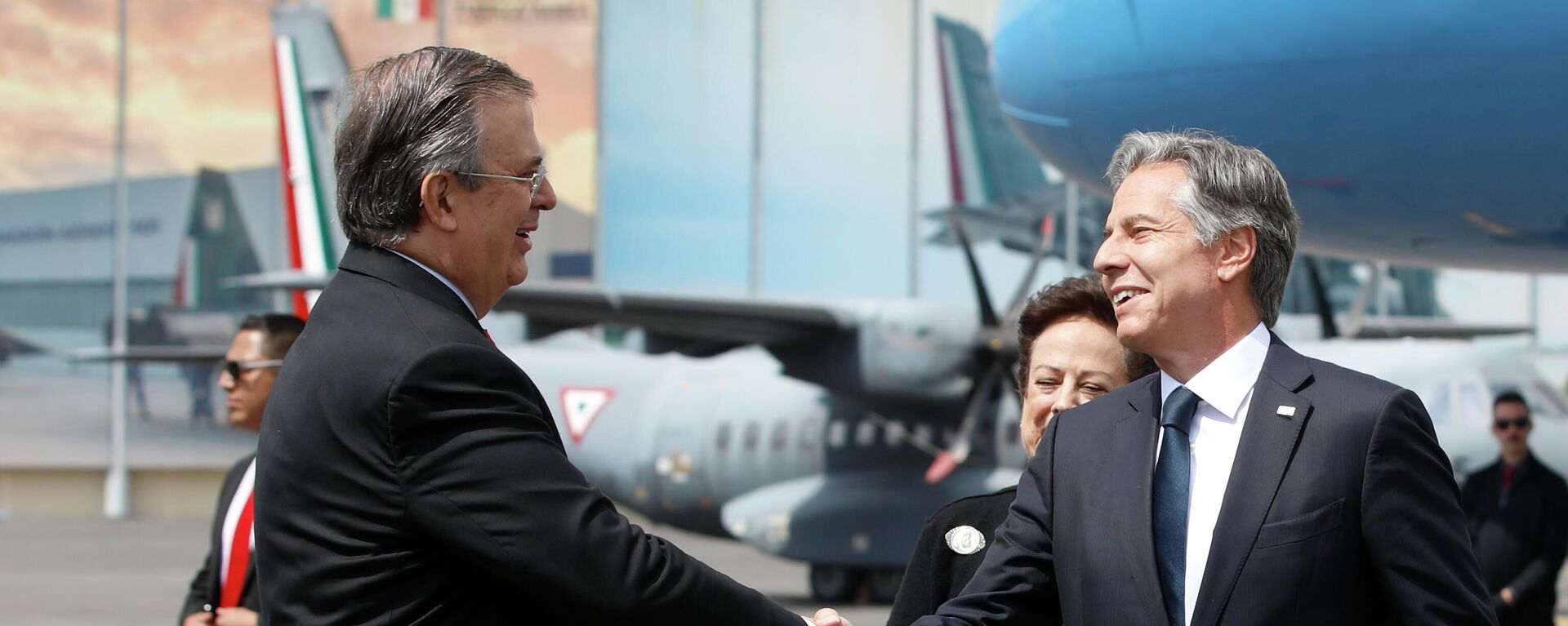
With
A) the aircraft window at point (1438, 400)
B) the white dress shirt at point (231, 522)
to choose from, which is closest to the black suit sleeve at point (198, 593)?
the white dress shirt at point (231, 522)

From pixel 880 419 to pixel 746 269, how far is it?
7.78m

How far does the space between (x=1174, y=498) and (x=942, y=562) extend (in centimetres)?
70

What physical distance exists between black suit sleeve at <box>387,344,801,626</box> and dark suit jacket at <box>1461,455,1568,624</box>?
5.10m

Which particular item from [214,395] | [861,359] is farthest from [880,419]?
[214,395]

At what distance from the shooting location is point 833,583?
45.5 feet

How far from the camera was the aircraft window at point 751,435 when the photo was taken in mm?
14070

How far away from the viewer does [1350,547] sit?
174cm

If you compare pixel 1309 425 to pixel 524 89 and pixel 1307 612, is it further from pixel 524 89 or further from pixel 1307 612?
pixel 524 89

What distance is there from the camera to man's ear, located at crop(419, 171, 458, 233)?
167cm

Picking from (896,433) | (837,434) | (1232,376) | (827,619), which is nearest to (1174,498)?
(1232,376)

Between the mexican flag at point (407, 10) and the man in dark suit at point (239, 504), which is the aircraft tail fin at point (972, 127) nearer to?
the mexican flag at point (407, 10)

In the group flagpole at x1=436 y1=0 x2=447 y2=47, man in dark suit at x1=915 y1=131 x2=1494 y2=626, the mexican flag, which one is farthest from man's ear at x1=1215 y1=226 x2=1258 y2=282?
the mexican flag

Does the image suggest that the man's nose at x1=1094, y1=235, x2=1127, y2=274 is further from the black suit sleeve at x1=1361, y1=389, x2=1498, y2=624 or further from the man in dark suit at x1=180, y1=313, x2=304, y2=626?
the man in dark suit at x1=180, y1=313, x2=304, y2=626

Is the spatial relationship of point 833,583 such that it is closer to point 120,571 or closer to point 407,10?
point 120,571
